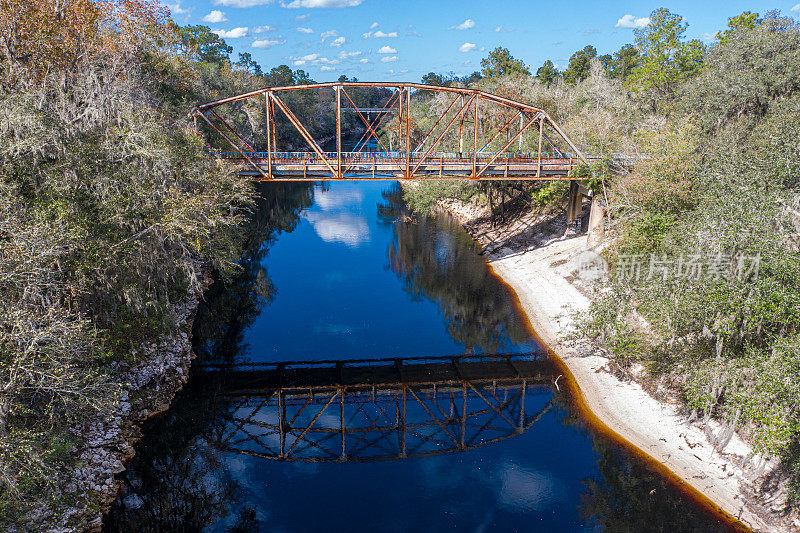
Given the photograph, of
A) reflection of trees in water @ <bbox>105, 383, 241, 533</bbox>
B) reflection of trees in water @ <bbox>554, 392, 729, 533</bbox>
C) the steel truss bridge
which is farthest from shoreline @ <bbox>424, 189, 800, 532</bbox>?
reflection of trees in water @ <bbox>105, 383, 241, 533</bbox>

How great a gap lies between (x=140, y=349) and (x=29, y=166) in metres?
9.77

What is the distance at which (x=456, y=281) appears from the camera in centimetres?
4178

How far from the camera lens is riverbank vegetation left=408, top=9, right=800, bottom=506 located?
1702cm

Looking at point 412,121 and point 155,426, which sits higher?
point 412,121

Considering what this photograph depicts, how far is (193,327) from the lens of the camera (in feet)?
108

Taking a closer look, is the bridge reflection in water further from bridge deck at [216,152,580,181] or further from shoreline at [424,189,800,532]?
bridge deck at [216,152,580,181]

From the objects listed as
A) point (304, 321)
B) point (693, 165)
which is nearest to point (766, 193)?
point (693, 165)

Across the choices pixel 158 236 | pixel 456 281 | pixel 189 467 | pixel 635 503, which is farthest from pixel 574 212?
pixel 189 467

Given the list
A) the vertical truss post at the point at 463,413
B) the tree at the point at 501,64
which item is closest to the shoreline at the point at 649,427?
the vertical truss post at the point at 463,413

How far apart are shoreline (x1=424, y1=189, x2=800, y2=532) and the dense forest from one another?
1.21 m

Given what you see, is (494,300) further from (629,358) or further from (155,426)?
(155,426)

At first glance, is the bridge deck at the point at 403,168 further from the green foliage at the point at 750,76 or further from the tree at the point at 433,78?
the tree at the point at 433,78

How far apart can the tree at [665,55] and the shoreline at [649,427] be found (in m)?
29.5

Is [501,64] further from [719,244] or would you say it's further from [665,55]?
[719,244]
